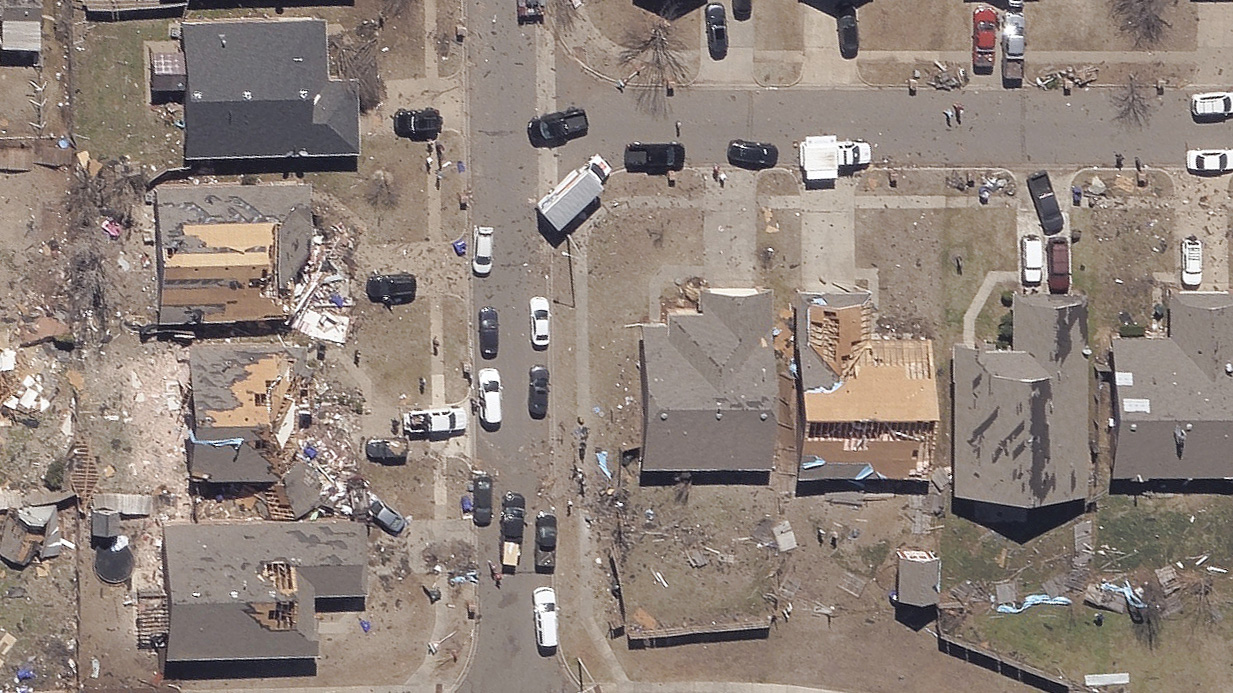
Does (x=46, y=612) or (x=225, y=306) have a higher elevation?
(x=225, y=306)

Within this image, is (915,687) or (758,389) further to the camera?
(915,687)

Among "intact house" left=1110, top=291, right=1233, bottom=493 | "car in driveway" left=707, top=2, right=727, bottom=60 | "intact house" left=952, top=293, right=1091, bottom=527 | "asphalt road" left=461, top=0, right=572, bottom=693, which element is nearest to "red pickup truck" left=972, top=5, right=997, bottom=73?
"intact house" left=952, top=293, right=1091, bottom=527

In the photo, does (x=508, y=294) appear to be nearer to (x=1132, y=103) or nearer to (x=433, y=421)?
(x=433, y=421)

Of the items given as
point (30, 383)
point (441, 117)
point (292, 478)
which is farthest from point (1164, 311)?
point (30, 383)

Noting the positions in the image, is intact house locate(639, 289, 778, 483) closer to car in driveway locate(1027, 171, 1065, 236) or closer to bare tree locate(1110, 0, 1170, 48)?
car in driveway locate(1027, 171, 1065, 236)

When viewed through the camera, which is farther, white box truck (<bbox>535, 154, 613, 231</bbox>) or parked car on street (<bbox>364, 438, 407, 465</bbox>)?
parked car on street (<bbox>364, 438, 407, 465</bbox>)

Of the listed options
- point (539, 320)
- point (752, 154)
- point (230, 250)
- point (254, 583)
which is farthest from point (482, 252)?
point (254, 583)

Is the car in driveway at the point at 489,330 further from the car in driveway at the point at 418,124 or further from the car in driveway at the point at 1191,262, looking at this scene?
the car in driveway at the point at 1191,262

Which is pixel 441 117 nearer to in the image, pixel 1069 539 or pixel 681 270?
pixel 681 270
